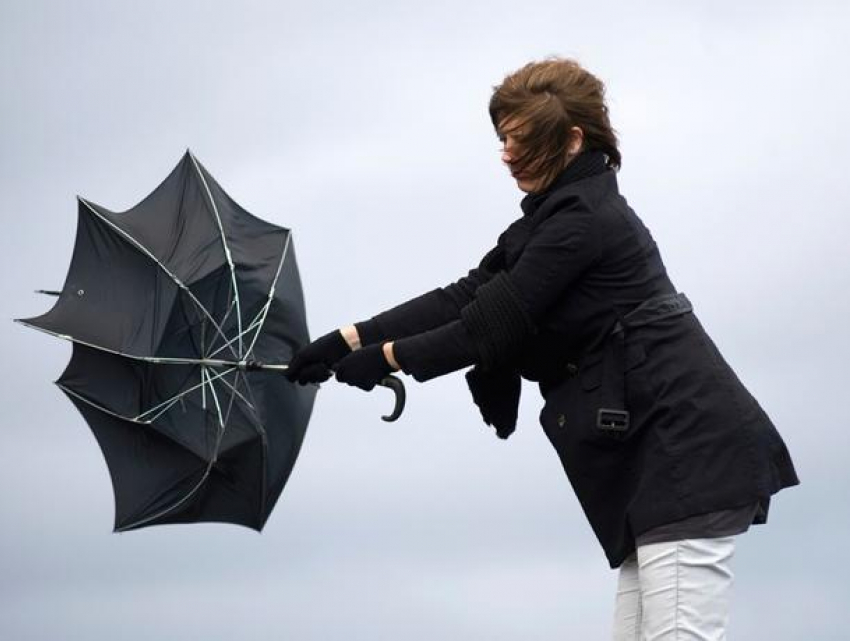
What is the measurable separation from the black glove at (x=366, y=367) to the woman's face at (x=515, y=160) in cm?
107

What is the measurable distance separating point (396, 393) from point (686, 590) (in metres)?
1.77

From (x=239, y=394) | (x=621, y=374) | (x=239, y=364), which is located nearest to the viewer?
(x=621, y=374)

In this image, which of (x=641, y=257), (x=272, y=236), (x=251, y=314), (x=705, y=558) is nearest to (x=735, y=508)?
(x=705, y=558)

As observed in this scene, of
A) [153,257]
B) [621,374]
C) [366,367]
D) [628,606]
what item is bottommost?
[628,606]

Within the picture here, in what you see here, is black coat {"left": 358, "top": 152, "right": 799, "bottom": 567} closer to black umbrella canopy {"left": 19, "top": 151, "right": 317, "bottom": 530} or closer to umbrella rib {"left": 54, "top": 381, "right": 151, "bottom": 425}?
black umbrella canopy {"left": 19, "top": 151, "right": 317, "bottom": 530}

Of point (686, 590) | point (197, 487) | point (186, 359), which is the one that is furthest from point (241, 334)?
point (686, 590)

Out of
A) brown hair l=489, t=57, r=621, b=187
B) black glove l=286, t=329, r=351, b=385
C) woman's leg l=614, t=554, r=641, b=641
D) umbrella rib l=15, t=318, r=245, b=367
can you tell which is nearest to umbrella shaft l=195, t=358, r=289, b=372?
umbrella rib l=15, t=318, r=245, b=367

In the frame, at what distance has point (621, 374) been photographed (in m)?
6.91

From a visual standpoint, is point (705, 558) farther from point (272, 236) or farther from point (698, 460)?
point (272, 236)

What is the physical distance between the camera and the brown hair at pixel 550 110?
7.09 meters

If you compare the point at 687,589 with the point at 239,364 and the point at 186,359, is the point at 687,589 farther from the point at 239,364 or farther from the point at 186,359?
the point at 186,359

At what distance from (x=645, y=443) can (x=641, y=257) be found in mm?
859

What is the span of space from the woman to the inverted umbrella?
8.28 ft

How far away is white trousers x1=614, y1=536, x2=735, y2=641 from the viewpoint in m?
6.74
